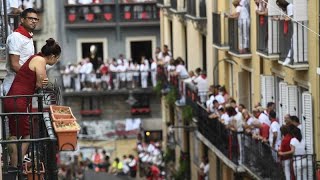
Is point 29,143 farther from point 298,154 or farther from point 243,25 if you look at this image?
point 243,25

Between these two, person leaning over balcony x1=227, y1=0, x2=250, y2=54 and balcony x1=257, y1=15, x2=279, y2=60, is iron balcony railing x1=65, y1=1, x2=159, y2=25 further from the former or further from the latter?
balcony x1=257, y1=15, x2=279, y2=60

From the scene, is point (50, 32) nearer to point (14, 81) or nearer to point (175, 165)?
point (175, 165)

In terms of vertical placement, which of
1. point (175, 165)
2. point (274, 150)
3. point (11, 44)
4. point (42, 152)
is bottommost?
point (175, 165)

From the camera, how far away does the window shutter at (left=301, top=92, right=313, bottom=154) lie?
2373 centimetres

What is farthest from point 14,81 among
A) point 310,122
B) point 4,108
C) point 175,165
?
point 175,165

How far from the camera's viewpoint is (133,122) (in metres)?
53.2

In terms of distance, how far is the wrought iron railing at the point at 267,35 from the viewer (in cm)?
2664

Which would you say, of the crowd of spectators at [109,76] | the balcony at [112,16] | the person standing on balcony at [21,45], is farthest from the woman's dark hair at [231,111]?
the balcony at [112,16]

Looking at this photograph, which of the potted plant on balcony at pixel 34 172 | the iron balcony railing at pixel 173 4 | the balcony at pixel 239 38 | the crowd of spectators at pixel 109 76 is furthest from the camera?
the crowd of spectators at pixel 109 76

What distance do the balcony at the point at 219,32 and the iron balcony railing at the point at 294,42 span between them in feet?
25.2

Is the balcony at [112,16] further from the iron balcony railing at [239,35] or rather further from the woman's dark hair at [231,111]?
the woman's dark hair at [231,111]

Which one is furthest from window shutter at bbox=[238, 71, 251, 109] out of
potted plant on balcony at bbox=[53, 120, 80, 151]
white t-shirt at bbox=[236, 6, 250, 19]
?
potted plant on balcony at bbox=[53, 120, 80, 151]

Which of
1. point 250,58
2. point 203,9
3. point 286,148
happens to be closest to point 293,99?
point 286,148

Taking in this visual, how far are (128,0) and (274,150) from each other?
100 ft
